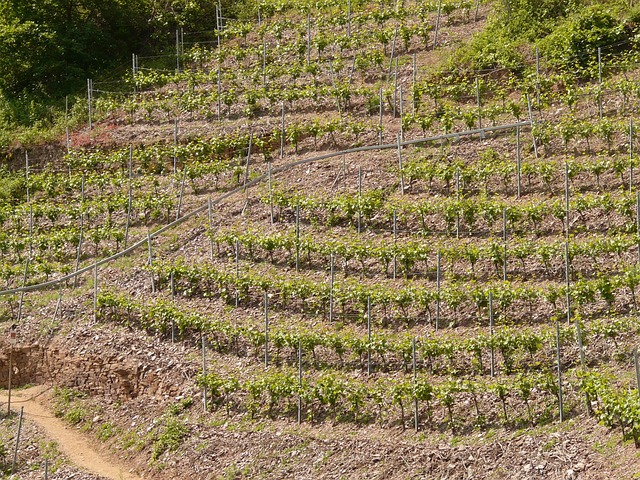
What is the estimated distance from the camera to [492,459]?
15562 millimetres

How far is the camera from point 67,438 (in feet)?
65.9

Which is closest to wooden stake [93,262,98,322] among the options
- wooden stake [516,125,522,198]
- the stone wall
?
the stone wall


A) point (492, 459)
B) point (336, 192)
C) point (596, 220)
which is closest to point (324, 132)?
point (336, 192)

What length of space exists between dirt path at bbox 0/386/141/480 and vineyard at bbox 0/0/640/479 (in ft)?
1.16

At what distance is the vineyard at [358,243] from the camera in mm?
16969

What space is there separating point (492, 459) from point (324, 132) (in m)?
12.0

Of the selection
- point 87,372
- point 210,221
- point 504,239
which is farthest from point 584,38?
point 87,372

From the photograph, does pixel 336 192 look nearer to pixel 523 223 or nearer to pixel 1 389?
pixel 523 223

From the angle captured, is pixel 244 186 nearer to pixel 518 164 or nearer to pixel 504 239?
pixel 518 164

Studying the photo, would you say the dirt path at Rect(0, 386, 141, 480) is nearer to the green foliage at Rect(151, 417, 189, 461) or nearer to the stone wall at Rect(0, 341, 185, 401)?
the stone wall at Rect(0, 341, 185, 401)

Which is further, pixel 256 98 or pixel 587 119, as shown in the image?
pixel 256 98

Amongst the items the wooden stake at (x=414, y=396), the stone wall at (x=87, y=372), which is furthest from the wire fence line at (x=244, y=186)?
the wooden stake at (x=414, y=396)

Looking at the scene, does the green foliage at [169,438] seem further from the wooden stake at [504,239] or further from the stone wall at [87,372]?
the wooden stake at [504,239]

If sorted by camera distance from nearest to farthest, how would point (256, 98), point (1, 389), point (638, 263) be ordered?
point (638, 263)
point (1, 389)
point (256, 98)
